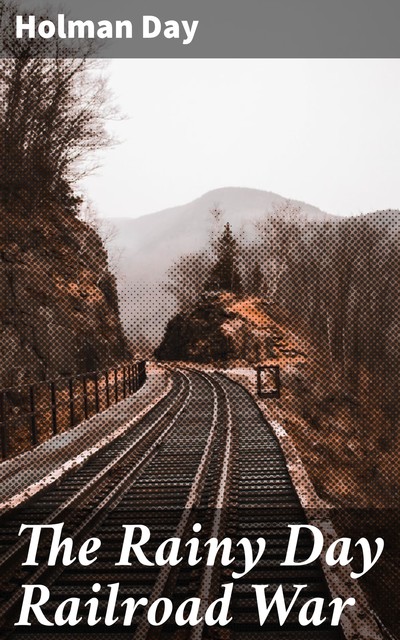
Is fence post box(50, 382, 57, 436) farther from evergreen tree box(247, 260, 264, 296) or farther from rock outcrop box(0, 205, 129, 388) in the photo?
evergreen tree box(247, 260, 264, 296)

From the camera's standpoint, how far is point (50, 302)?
26.9 metres

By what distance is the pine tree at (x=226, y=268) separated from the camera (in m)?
64.8

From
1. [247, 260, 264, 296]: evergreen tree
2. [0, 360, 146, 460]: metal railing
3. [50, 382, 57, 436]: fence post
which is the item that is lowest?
[0, 360, 146, 460]: metal railing

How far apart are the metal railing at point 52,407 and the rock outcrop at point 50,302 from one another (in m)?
0.85

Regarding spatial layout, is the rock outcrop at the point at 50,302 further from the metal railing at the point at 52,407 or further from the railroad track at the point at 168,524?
the railroad track at the point at 168,524

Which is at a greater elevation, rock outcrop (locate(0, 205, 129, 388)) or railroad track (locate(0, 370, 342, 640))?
rock outcrop (locate(0, 205, 129, 388))

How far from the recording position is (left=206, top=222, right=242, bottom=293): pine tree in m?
64.8

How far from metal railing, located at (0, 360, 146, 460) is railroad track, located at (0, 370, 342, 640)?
1504 mm

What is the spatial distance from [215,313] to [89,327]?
2838 cm

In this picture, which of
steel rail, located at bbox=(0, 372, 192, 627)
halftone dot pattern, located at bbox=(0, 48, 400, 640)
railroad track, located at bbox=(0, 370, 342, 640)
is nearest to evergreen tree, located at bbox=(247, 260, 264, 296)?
halftone dot pattern, located at bbox=(0, 48, 400, 640)

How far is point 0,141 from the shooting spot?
28656mm

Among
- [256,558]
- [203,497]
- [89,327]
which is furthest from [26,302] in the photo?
[256,558]

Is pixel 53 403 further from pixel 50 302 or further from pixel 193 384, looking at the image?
pixel 193 384

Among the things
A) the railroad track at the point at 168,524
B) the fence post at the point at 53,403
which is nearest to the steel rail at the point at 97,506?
the railroad track at the point at 168,524
